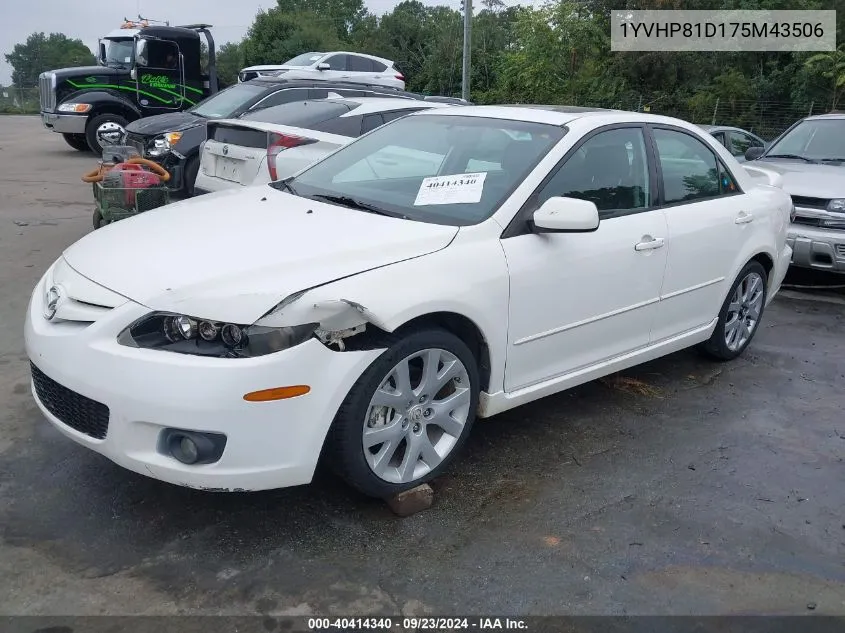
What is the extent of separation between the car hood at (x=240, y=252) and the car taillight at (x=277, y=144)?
2900 mm

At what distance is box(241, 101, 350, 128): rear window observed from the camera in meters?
7.94

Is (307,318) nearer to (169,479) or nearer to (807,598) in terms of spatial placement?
(169,479)

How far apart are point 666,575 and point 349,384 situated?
139 centimetres

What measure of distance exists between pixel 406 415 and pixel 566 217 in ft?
3.63

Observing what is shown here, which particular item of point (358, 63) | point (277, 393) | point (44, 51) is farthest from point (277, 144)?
point (44, 51)

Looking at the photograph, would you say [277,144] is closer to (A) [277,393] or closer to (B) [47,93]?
(A) [277,393]

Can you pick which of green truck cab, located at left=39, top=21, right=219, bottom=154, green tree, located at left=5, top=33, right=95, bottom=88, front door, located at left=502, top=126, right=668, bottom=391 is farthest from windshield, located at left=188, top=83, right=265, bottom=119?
green tree, located at left=5, top=33, right=95, bottom=88

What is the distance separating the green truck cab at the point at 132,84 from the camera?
14.8 meters

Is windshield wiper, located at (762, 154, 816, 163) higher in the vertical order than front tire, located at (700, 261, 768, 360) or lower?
higher

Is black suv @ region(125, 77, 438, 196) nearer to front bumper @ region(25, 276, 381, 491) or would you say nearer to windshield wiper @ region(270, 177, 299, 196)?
windshield wiper @ region(270, 177, 299, 196)

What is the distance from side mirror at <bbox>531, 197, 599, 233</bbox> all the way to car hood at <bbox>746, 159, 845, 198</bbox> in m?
4.65

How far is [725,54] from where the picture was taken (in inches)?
949

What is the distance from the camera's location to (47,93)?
15.3 m

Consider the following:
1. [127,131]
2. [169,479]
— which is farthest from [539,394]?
[127,131]
